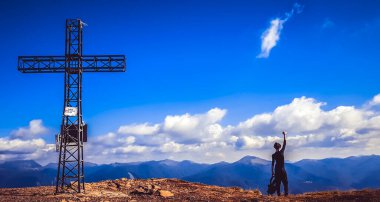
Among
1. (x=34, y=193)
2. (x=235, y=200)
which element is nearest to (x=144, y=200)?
(x=235, y=200)

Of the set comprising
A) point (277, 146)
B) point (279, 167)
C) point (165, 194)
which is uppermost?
point (277, 146)

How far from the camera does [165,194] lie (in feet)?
75.5

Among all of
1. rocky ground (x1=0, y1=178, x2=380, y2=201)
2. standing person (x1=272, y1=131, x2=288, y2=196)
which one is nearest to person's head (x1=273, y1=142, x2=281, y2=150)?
standing person (x1=272, y1=131, x2=288, y2=196)

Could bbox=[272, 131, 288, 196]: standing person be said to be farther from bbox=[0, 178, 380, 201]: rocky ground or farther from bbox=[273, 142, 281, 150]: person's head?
bbox=[0, 178, 380, 201]: rocky ground

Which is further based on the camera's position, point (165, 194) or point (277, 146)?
point (165, 194)

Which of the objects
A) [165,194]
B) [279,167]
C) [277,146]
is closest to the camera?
[279,167]

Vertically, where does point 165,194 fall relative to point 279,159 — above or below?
below

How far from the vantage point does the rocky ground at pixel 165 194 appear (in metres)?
18.3

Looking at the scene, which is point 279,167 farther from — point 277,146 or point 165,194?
point 165,194

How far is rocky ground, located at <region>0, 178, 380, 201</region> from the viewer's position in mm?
18325

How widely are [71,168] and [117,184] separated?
391cm

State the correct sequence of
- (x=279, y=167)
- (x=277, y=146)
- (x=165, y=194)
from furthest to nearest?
1. (x=165, y=194)
2. (x=277, y=146)
3. (x=279, y=167)

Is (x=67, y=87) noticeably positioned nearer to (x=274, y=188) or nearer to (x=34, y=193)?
(x=34, y=193)

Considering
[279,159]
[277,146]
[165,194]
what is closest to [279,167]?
[279,159]
